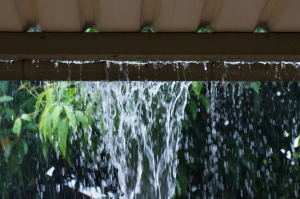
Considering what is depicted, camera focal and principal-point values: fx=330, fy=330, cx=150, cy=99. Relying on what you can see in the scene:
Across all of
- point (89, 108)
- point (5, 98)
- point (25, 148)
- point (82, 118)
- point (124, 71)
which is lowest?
point (124, 71)

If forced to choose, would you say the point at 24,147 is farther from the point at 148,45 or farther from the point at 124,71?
the point at 148,45

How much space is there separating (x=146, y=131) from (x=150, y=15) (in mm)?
2004

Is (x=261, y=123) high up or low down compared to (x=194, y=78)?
up

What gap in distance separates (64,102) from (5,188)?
132 centimetres

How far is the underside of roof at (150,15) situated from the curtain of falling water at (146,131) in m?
1.64

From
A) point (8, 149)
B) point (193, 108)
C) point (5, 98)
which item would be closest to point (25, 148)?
point (8, 149)

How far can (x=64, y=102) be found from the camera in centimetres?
294

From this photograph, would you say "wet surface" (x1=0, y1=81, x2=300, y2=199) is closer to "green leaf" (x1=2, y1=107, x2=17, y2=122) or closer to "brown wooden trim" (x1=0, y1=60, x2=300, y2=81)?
"green leaf" (x1=2, y1=107, x2=17, y2=122)

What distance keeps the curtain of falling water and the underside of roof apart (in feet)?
5.39

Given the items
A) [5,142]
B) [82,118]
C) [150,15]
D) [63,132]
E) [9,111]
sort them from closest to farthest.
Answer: [150,15] < [63,132] < [82,118] < [9,111] < [5,142]

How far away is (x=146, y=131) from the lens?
10.6 feet

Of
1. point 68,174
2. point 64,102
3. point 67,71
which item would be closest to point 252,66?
point 67,71

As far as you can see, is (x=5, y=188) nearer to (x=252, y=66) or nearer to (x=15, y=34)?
(x=15, y=34)

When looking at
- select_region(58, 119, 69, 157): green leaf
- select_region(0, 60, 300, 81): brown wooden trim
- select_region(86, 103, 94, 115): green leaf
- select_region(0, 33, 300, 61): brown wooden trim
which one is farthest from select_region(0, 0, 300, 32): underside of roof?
select_region(86, 103, 94, 115): green leaf
